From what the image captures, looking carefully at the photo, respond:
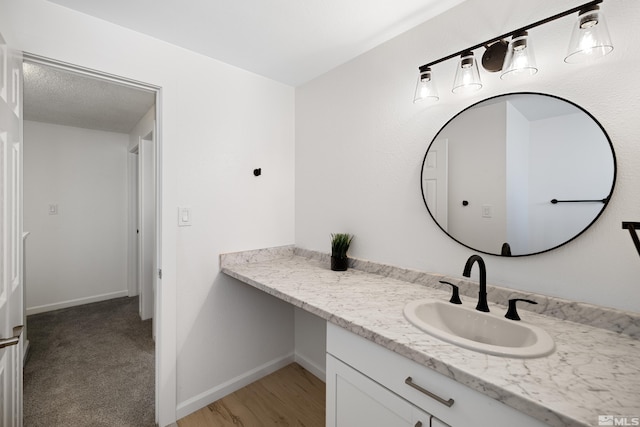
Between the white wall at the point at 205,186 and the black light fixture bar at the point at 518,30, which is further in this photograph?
the white wall at the point at 205,186

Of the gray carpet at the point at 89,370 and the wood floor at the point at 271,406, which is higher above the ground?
the gray carpet at the point at 89,370

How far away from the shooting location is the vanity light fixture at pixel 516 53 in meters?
0.94

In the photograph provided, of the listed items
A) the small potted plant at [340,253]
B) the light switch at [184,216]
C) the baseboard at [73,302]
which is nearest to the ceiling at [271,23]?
the light switch at [184,216]

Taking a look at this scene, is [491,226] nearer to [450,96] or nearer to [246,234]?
[450,96]

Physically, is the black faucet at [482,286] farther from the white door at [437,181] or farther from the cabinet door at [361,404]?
the cabinet door at [361,404]

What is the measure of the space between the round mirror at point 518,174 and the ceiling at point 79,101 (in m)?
2.09

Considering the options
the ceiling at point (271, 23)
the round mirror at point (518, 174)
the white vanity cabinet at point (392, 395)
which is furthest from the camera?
the ceiling at point (271, 23)

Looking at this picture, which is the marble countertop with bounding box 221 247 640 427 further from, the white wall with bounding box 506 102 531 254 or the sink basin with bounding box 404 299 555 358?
the white wall with bounding box 506 102 531 254

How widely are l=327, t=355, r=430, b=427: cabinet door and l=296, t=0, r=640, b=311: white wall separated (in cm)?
69

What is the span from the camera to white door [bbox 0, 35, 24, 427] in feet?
3.18

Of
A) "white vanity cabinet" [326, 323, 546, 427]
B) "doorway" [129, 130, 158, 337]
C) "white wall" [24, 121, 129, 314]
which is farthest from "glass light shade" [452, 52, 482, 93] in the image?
"white wall" [24, 121, 129, 314]

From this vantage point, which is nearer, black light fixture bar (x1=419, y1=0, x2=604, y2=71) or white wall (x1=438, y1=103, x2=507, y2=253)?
black light fixture bar (x1=419, y1=0, x2=604, y2=71)

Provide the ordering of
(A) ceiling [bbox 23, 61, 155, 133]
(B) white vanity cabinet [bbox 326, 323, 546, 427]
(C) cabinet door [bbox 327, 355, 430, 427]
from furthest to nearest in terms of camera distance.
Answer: (A) ceiling [bbox 23, 61, 155, 133], (C) cabinet door [bbox 327, 355, 430, 427], (B) white vanity cabinet [bbox 326, 323, 546, 427]

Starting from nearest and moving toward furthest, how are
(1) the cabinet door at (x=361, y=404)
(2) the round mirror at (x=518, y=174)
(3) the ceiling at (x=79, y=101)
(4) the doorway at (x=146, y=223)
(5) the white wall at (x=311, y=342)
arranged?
(1) the cabinet door at (x=361, y=404) → (2) the round mirror at (x=518, y=174) → (5) the white wall at (x=311, y=342) → (3) the ceiling at (x=79, y=101) → (4) the doorway at (x=146, y=223)
